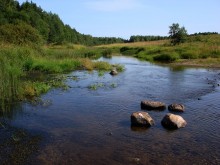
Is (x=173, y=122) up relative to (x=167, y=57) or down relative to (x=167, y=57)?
down

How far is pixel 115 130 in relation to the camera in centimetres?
1285

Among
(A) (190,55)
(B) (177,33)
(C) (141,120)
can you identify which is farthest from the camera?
(B) (177,33)

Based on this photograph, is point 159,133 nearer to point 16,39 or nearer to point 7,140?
point 7,140

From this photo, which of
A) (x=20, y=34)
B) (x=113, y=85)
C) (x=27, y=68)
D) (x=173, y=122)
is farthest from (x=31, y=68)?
(x=173, y=122)

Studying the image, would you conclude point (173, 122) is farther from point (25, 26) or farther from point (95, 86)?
point (25, 26)

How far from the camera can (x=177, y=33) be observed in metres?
70.8

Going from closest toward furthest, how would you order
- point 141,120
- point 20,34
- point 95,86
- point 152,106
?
point 141,120, point 152,106, point 95,86, point 20,34

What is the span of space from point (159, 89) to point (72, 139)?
491 inches

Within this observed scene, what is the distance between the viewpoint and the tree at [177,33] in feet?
228

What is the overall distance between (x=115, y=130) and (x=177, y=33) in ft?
201

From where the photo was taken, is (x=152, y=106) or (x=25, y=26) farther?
(x=25, y=26)

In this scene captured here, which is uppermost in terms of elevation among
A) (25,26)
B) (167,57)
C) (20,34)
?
(25,26)

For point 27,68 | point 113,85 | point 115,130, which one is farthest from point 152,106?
point 27,68

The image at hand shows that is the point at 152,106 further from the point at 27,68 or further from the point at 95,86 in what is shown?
the point at 27,68
